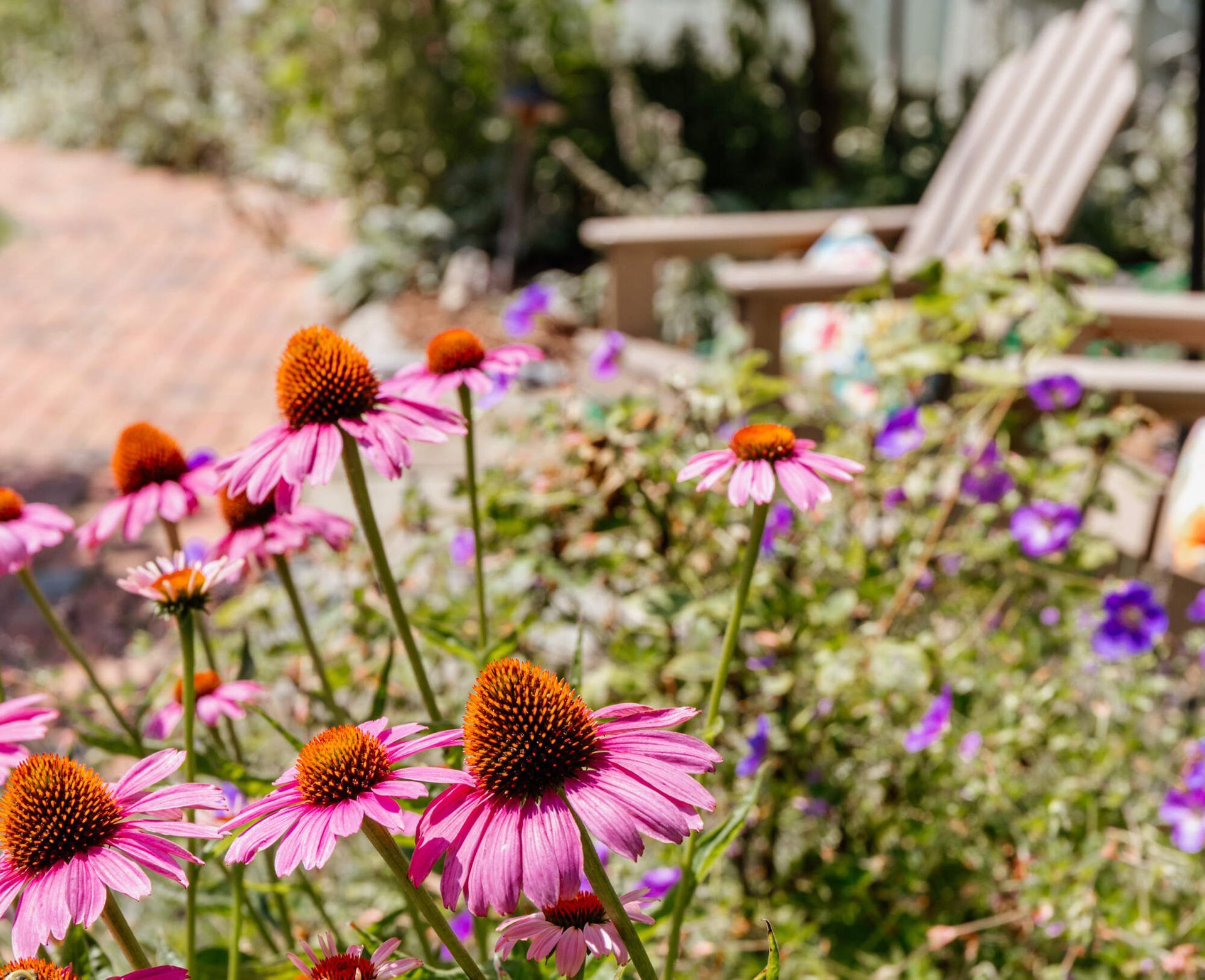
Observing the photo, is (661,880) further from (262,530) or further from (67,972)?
(67,972)

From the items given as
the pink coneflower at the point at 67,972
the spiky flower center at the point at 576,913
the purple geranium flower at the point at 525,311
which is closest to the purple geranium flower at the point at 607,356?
the purple geranium flower at the point at 525,311

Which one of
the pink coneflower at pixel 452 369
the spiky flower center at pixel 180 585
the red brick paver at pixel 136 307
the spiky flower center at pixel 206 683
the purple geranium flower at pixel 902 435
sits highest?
the pink coneflower at pixel 452 369

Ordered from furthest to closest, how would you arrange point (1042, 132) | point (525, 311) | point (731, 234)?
point (731, 234)
point (1042, 132)
point (525, 311)

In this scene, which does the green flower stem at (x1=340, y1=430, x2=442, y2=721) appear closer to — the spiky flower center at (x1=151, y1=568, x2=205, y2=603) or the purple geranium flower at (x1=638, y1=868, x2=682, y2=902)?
the spiky flower center at (x1=151, y1=568, x2=205, y2=603)

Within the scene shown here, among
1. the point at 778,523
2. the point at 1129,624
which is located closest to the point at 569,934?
the point at 778,523

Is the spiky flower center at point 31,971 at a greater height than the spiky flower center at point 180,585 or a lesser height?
lesser

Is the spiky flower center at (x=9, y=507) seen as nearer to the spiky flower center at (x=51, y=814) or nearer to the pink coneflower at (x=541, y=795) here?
the spiky flower center at (x=51, y=814)

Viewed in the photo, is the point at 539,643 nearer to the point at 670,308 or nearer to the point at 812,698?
the point at 812,698

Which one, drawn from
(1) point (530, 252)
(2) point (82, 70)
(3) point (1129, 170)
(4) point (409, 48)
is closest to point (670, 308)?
(1) point (530, 252)

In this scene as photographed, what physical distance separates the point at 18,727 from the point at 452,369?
391 millimetres

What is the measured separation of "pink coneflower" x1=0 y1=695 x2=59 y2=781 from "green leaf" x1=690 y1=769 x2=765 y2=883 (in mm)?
402

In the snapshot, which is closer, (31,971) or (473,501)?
(31,971)

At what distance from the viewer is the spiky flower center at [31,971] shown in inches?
18.0

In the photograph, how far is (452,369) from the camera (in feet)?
2.84
